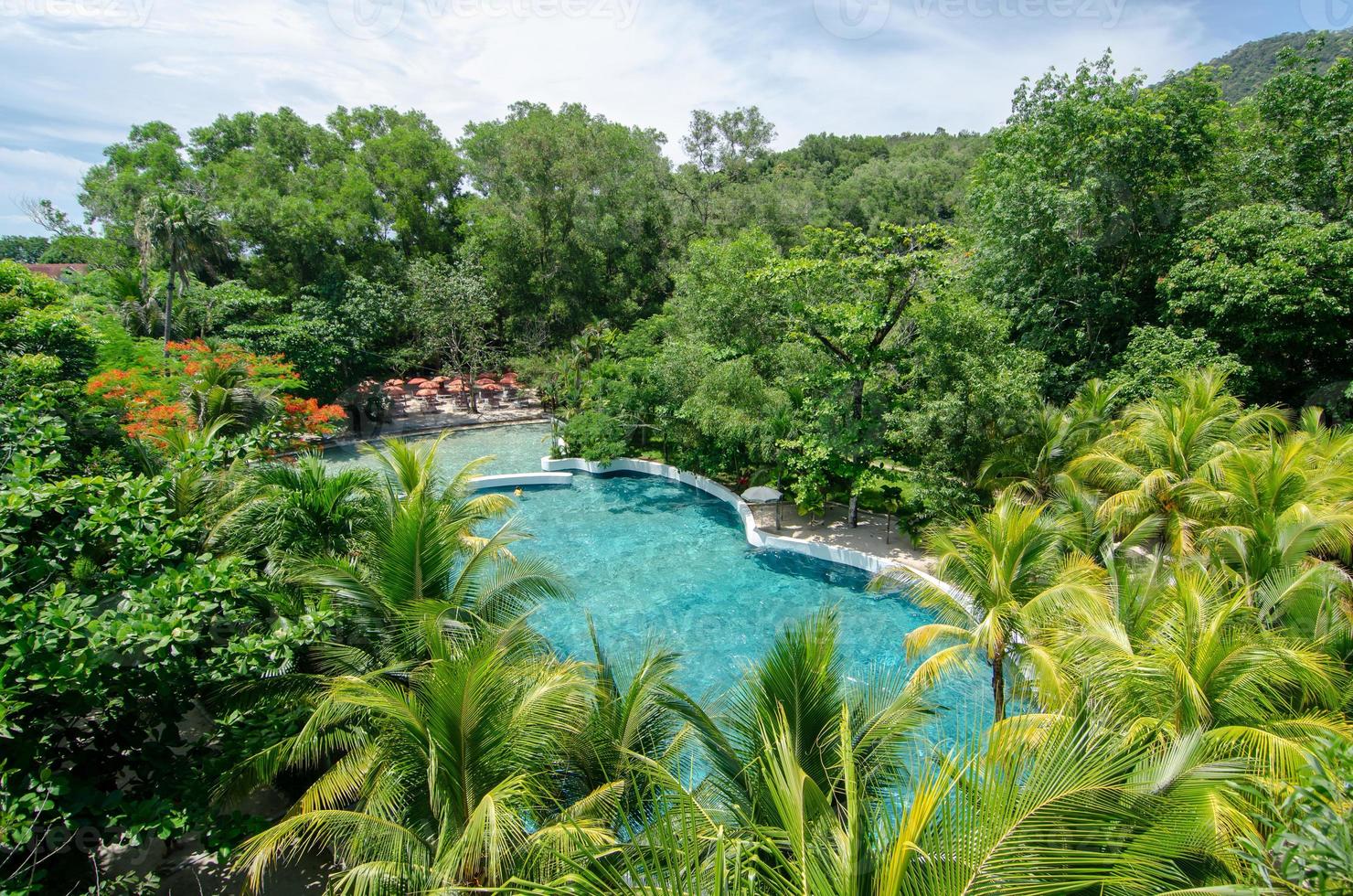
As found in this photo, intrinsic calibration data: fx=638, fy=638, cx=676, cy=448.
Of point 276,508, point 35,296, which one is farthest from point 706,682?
point 35,296

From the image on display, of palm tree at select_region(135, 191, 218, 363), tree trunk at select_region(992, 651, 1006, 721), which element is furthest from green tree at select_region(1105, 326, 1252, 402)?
palm tree at select_region(135, 191, 218, 363)

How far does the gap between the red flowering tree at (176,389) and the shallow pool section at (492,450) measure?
3684 mm

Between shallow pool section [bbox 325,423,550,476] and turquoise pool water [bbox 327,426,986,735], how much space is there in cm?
298

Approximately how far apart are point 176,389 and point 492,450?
31.7 feet

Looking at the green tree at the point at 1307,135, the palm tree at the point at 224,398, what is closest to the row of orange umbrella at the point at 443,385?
the palm tree at the point at 224,398

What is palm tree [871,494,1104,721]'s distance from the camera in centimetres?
724

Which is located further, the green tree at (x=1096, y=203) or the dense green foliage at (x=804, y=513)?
the green tree at (x=1096, y=203)

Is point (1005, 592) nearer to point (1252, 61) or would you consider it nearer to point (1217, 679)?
point (1217, 679)

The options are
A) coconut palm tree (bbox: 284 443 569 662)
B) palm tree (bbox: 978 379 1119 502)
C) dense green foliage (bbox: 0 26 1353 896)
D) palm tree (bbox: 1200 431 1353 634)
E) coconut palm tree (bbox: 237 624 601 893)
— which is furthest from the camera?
palm tree (bbox: 978 379 1119 502)

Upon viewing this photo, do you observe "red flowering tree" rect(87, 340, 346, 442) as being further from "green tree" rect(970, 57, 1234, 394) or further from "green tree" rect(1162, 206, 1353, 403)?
"green tree" rect(1162, 206, 1353, 403)

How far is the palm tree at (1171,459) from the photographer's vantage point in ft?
34.2

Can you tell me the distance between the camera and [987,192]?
753 inches

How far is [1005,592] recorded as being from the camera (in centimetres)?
770

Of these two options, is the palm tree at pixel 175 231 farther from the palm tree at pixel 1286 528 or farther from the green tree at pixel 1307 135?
the green tree at pixel 1307 135
